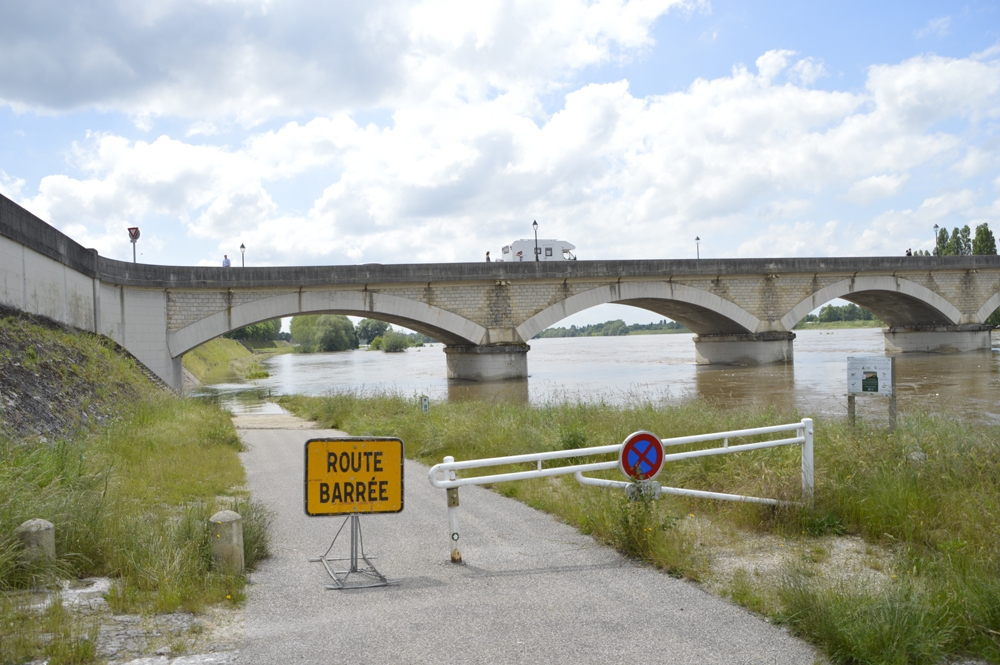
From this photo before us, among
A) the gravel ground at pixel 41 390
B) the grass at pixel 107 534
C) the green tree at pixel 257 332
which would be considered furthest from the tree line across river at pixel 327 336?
the grass at pixel 107 534

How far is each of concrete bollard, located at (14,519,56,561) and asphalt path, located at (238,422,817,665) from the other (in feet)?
4.02

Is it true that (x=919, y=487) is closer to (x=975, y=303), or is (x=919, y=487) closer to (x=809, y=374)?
(x=809, y=374)

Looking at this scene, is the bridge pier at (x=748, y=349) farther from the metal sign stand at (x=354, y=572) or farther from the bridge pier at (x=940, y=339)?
the metal sign stand at (x=354, y=572)

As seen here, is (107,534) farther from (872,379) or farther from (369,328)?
(369,328)

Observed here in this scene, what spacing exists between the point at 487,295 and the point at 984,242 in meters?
54.2

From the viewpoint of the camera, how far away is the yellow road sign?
4707 mm

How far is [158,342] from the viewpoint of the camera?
21.8 meters

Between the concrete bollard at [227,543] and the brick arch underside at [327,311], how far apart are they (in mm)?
19799

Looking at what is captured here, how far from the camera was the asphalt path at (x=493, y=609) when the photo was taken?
3441mm

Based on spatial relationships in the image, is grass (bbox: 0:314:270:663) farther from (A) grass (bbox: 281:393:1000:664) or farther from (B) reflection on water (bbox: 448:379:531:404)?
(B) reflection on water (bbox: 448:379:531:404)

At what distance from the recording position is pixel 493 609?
4031mm

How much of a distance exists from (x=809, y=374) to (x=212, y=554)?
26293 millimetres

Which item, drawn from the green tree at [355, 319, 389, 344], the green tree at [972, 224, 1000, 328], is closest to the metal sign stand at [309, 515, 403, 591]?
the green tree at [972, 224, 1000, 328]

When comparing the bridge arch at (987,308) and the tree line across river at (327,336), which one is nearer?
the bridge arch at (987,308)
